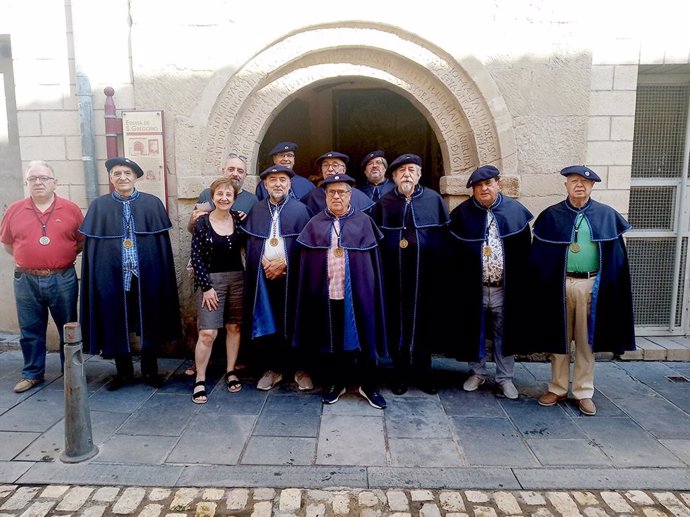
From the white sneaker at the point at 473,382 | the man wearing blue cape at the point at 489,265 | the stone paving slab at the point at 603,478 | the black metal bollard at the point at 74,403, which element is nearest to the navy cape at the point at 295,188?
the man wearing blue cape at the point at 489,265

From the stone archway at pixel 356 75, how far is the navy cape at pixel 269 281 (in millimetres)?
1081

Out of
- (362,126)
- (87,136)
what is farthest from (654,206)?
(87,136)

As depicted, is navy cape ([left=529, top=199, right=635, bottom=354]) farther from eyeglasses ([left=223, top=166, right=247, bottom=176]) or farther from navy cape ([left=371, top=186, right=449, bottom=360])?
eyeglasses ([left=223, top=166, right=247, bottom=176])

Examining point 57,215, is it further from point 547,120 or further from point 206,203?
point 547,120

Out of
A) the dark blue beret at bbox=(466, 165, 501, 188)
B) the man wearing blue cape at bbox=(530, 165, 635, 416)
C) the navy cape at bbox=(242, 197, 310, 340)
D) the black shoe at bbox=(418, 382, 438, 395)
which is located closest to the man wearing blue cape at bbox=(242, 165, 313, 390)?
the navy cape at bbox=(242, 197, 310, 340)

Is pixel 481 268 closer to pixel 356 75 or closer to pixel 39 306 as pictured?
pixel 356 75

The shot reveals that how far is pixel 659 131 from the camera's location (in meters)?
5.39

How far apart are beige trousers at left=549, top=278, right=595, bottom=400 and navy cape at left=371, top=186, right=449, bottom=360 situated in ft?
3.28

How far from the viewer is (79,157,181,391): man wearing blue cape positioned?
4.23 m

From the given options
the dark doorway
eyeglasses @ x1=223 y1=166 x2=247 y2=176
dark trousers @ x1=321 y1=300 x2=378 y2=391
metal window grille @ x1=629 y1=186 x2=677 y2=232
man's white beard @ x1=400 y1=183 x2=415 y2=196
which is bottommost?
dark trousers @ x1=321 y1=300 x2=378 y2=391

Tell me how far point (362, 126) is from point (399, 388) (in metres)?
4.68

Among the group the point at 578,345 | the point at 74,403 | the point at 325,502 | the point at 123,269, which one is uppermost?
the point at 123,269

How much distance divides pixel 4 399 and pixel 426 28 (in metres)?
5.01

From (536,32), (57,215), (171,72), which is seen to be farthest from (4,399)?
(536,32)
